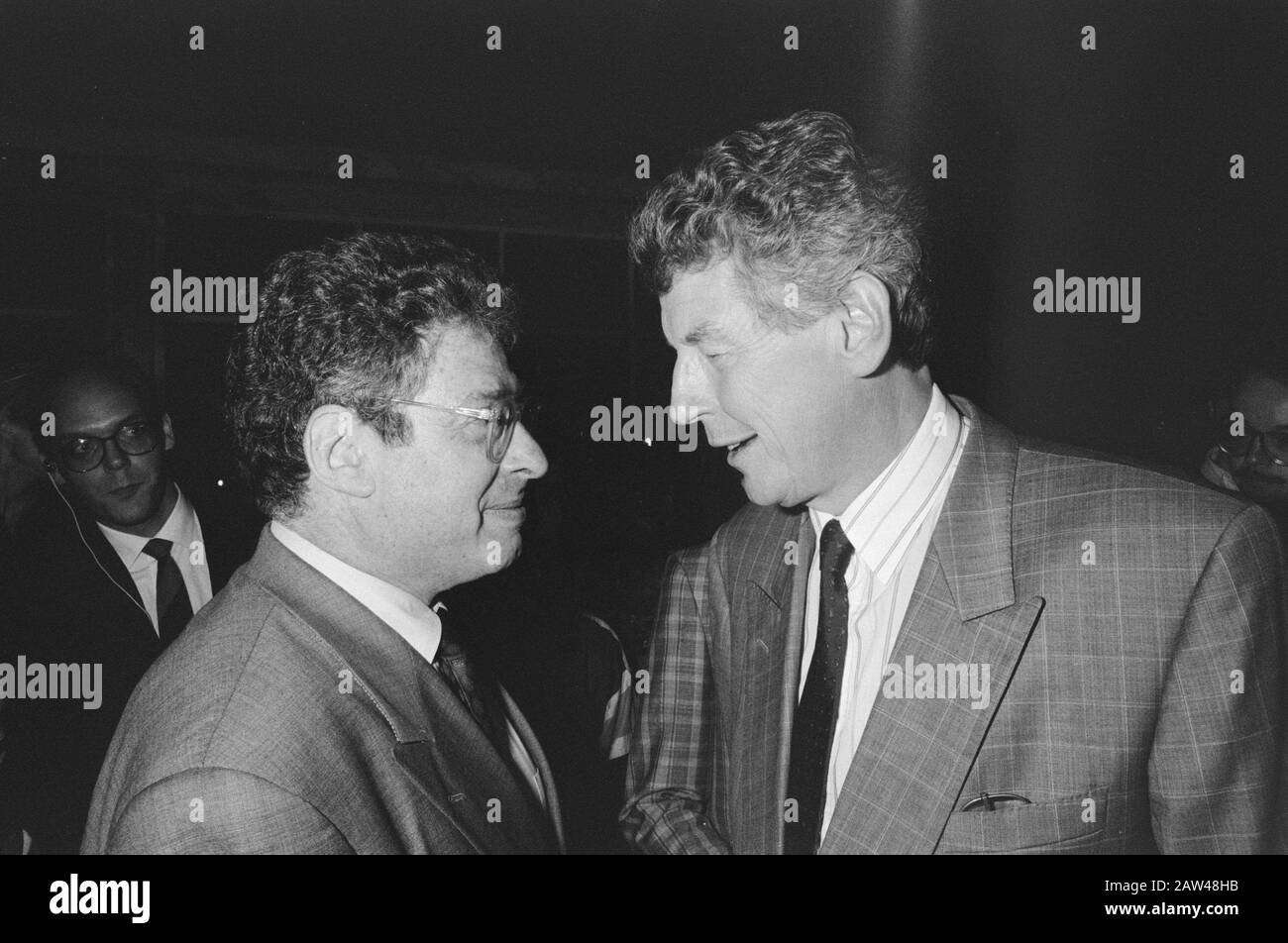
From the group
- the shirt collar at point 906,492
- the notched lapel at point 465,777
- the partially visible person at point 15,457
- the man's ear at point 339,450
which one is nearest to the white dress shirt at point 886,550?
the shirt collar at point 906,492

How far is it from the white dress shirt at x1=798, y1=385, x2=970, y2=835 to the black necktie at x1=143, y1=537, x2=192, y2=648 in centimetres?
123

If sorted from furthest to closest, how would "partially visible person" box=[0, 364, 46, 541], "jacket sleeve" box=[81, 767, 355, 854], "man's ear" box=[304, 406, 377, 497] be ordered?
1. "partially visible person" box=[0, 364, 46, 541]
2. "man's ear" box=[304, 406, 377, 497]
3. "jacket sleeve" box=[81, 767, 355, 854]

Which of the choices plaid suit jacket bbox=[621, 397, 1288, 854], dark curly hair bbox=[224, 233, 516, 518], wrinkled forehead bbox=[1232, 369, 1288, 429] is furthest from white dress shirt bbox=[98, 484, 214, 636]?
wrinkled forehead bbox=[1232, 369, 1288, 429]

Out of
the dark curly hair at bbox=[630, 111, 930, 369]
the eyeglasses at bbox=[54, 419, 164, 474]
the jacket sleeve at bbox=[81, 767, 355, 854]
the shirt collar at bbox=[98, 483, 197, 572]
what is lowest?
the jacket sleeve at bbox=[81, 767, 355, 854]

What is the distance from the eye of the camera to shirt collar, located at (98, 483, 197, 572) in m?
1.93

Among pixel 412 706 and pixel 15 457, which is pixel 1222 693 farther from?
pixel 15 457

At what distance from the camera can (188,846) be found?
1353 millimetres

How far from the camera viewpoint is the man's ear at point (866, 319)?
1694 mm

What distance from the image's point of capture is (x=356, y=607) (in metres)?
1.62

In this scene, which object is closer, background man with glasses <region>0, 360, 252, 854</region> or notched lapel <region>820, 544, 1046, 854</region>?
notched lapel <region>820, 544, 1046, 854</region>

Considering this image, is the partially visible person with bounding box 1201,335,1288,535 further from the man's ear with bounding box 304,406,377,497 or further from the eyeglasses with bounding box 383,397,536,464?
the man's ear with bounding box 304,406,377,497

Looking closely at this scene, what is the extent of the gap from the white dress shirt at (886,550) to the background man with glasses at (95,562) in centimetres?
121

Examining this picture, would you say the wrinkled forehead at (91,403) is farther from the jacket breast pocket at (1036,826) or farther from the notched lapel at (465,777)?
the jacket breast pocket at (1036,826)

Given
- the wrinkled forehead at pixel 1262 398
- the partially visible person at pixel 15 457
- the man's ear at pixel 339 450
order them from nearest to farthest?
the man's ear at pixel 339 450, the partially visible person at pixel 15 457, the wrinkled forehead at pixel 1262 398
